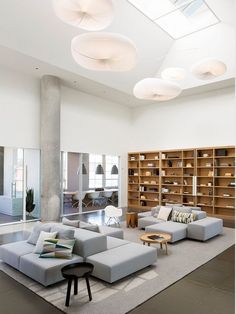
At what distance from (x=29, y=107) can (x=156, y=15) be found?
17.1 ft

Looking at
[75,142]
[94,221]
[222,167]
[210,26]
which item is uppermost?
[210,26]

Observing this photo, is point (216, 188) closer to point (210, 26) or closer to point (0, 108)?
point (210, 26)

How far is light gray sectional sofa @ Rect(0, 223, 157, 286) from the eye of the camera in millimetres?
3863

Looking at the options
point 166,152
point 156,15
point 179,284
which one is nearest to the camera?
point 179,284

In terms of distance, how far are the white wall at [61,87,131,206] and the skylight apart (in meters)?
4.24

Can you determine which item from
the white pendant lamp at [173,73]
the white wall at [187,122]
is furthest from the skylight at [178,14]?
the white wall at [187,122]

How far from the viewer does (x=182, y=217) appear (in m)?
7.22

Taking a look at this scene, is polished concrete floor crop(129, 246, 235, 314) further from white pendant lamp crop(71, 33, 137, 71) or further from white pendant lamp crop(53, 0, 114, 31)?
white pendant lamp crop(53, 0, 114, 31)

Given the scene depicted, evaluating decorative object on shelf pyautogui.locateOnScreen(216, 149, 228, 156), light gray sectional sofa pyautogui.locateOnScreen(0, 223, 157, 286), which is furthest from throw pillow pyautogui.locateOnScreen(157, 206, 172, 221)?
decorative object on shelf pyautogui.locateOnScreen(216, 149, 228, 156)

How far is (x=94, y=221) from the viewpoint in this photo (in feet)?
29.4

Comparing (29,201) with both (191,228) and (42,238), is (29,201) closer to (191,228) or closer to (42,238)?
(42,238)

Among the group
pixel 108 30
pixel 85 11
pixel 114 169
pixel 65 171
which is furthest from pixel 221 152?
pixel 85 11

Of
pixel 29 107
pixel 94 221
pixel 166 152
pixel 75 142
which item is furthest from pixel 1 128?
pixel 166 152

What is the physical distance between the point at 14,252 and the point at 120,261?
1.88m
